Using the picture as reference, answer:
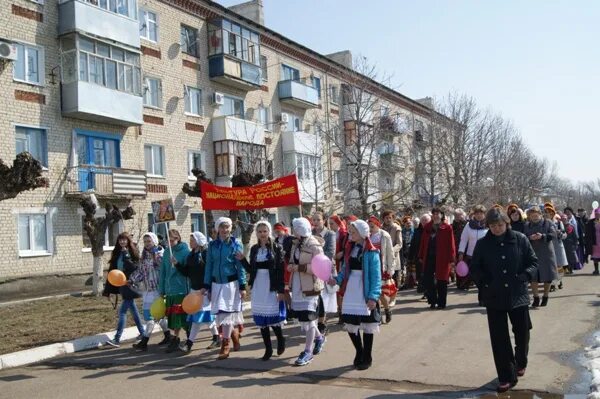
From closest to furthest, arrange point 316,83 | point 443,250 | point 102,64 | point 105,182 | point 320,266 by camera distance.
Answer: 1. point 320,266
2. point 443,250
3. point 102,64
4. point 105,182
5. point 316,83

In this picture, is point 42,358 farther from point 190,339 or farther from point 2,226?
point 2,226

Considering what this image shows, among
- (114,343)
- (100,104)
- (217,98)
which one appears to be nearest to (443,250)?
(114,343)

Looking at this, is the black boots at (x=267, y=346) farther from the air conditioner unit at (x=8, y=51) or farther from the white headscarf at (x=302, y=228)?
the air conditioner unit at (x=8, y=51)

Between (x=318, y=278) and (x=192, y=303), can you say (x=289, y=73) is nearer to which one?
(x=192, y=303)

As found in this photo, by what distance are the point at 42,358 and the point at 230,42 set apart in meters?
23.0

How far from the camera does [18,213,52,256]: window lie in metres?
20.0

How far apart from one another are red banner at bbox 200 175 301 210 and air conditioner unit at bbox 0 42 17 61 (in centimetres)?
1164

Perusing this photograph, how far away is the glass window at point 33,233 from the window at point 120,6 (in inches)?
335

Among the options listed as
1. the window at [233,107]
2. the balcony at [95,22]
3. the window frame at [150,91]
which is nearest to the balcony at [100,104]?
the window frame at [150,91]

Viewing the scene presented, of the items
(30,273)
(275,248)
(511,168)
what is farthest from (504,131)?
(275,248)

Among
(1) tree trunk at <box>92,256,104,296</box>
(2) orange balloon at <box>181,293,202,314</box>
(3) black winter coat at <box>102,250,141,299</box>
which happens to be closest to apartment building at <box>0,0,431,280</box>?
(1) tree trunk at <box>92,256,104,296</box>

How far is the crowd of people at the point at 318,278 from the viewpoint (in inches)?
239

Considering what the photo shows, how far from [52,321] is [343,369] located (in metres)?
7.71

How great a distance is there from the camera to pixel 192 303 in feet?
27.1
